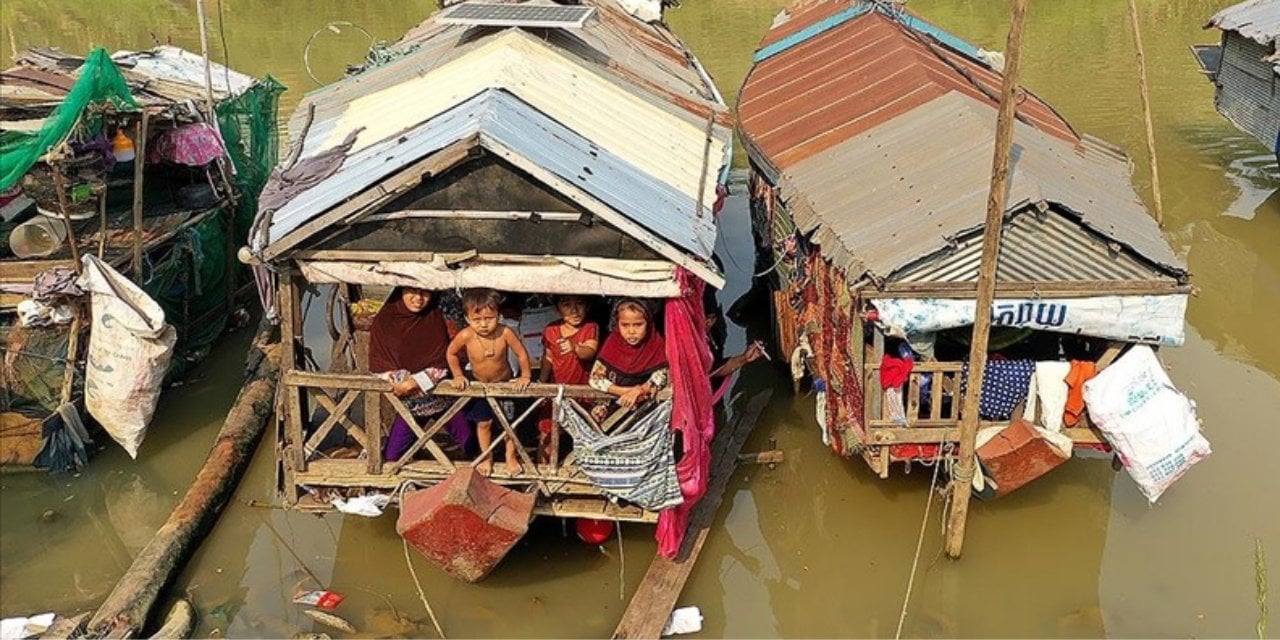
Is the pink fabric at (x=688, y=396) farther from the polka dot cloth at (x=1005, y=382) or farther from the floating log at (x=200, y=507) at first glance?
the floating log at (x=200, y=507)

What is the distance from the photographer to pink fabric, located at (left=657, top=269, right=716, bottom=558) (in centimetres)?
586

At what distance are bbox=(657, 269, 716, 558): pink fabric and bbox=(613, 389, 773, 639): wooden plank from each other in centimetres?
15

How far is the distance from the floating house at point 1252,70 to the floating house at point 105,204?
10.7 meters

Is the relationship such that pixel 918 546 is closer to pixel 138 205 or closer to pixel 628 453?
pixel 628 453

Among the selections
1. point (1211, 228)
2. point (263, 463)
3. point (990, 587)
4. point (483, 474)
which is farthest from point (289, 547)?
point (1211, 228)

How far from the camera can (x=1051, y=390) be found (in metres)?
6.45

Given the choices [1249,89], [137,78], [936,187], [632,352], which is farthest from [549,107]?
[1249,89]

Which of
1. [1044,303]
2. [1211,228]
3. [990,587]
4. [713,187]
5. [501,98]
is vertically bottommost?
[990,587]

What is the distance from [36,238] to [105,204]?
2.05 ft

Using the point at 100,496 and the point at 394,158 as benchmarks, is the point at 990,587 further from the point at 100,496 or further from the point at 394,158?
the point at 100,496

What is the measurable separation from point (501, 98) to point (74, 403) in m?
3.85

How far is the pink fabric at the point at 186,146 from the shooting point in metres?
9.11

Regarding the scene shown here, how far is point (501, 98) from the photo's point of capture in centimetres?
637

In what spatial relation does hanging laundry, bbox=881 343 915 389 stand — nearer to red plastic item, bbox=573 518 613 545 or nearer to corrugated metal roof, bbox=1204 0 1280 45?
red plastic item, bbox=573 518 613 545
